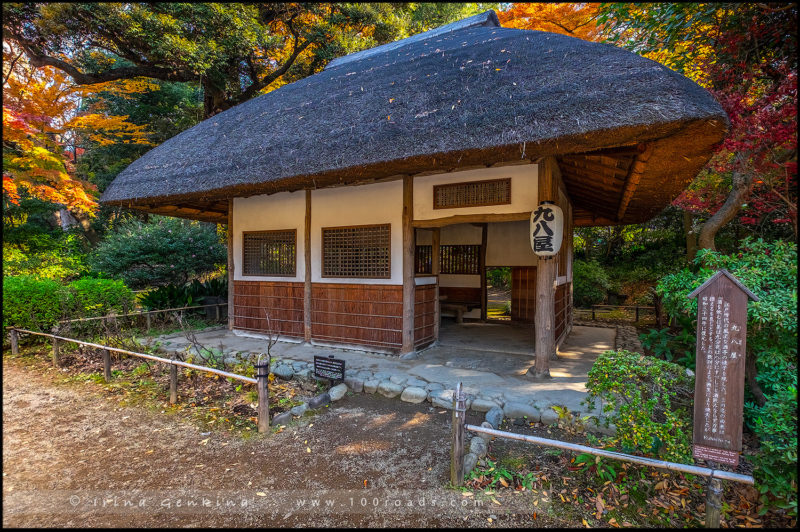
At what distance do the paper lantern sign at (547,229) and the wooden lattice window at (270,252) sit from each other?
4394mm

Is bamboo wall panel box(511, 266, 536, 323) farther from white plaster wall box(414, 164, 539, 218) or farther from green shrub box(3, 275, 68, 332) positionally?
green shrub box(3, 275, 68, 332)

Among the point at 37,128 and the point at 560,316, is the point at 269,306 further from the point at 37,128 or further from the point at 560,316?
the point at 37,128

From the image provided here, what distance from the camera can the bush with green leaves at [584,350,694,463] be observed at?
2.44 m

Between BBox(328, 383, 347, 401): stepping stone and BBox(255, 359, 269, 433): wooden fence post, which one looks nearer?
BBox(255, 359, 269, 433): wooden fence post

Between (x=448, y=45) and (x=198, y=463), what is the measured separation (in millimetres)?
7164

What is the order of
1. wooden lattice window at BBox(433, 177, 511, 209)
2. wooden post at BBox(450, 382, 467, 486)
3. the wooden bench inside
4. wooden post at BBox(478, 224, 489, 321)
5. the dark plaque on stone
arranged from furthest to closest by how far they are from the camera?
wooden post at BBox(478, 224, 489, 321) < the wooden bench inside < wooden lattice window at BBox(433, 177, 511, 209) < the dark plaque on stone < wooden post at BBox(450, 382, 467, 486)

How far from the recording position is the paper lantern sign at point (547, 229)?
14.6ft

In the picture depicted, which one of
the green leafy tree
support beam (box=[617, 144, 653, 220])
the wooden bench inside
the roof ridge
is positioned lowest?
the wooden bench inside

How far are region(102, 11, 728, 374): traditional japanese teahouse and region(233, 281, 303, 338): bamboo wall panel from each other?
3 centimetres

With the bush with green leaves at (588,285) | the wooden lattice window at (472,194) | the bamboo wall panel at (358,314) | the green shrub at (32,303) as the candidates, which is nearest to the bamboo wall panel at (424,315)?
the bamboo wall panel at (358,314)

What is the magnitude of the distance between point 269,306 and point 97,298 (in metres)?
3.75

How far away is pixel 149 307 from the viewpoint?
861 centimetres

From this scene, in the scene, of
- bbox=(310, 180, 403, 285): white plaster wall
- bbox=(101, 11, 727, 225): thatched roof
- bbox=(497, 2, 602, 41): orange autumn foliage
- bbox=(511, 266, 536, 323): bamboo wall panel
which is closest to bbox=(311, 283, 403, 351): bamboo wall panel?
bbox=(310, 180, 403, 285): white plaster wall

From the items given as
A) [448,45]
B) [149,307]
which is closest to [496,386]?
[448,45]
